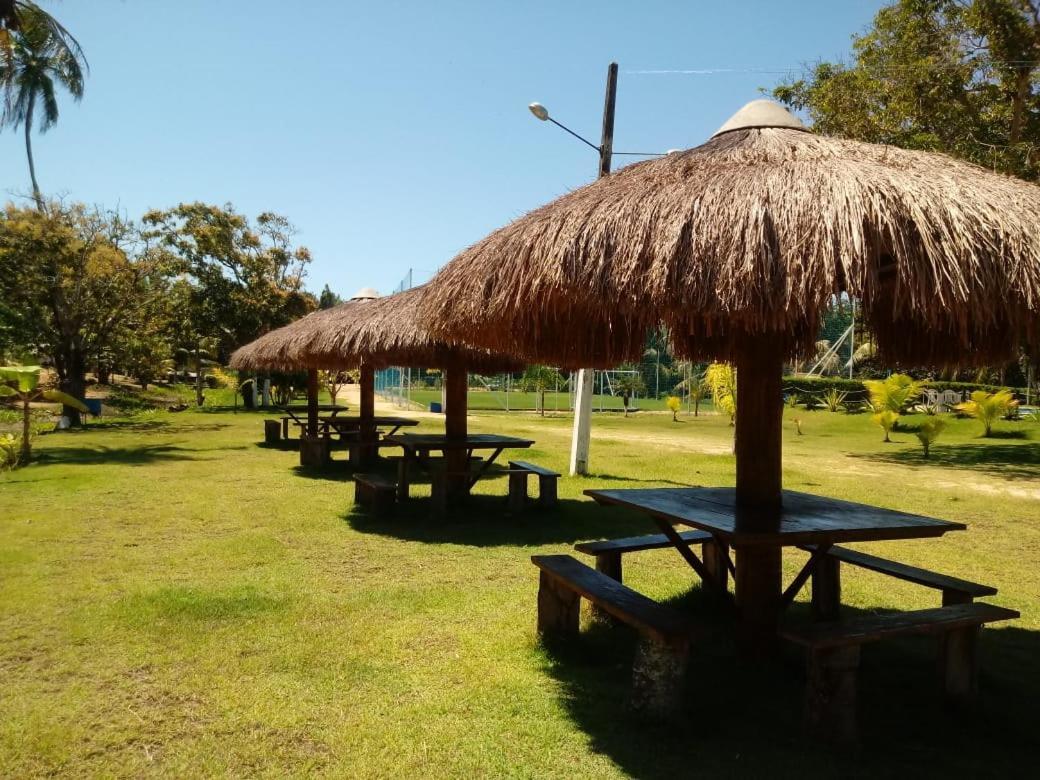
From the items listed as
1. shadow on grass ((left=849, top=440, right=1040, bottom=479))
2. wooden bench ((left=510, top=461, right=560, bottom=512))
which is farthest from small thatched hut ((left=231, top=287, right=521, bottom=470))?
shadow on grass ((left=849, top=440, right=1040, bottom=479))

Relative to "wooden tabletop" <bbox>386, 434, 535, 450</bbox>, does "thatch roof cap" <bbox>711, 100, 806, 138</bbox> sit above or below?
above

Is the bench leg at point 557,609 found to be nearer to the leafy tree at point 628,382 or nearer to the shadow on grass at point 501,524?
the shadow on grass at point 501,524

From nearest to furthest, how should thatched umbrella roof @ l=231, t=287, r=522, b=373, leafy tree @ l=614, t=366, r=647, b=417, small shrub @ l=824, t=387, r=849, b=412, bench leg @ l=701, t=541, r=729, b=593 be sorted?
1. bench leg @ l=701, t=541, r=729, b=593
2. thatched umbrella roof @ l=231, t=287, r=522, b=373
3. small shrub @ l=824, t=387, r=849, b=412
4. leafy tree @ l=614, t=366, r=647, b=417

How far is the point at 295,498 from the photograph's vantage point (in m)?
8.93

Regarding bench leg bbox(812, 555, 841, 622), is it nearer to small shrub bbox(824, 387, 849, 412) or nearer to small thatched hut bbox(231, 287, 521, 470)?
small thatched hut bbox(231, 287, 521, 470)

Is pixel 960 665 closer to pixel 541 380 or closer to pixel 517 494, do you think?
pixel 517 494

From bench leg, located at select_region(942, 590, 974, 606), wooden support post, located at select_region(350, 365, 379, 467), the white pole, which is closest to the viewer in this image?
bench leg, located at select_region(942, 590, 974, 606)

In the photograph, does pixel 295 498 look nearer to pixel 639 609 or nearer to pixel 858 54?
pixel 639 609

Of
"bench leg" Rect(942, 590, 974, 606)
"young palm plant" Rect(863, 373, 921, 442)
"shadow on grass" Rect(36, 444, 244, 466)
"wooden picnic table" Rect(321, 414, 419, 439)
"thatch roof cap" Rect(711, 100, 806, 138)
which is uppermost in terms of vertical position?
"thatch roof cap" Rect(711, 100, 806, 138)

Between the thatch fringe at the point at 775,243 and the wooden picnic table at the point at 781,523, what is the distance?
941mm

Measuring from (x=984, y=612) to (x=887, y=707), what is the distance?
61 centimetres

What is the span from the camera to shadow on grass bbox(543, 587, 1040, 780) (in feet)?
9.57

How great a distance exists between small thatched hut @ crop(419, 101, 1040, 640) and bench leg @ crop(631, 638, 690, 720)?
0.81m

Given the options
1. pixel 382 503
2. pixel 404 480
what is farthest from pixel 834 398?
pixel 382 503
